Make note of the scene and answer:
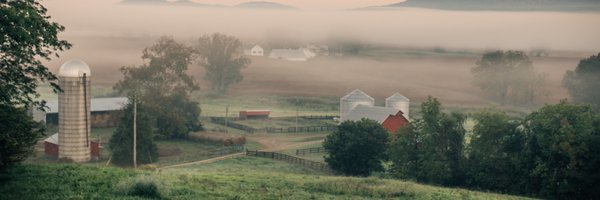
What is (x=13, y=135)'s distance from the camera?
1228 inches

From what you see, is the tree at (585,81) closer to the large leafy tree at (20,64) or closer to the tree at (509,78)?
the tree at (509,78)

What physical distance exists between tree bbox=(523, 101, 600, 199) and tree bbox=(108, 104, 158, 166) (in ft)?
102

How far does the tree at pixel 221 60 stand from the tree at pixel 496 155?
269 feet

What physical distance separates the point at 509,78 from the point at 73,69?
77.4m

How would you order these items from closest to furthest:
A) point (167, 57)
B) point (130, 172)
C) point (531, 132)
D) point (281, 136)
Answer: point (130, 172)
point (531, 132)
point (281, 136)
point (167, 57)

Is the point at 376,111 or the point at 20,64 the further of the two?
the point at 376,111

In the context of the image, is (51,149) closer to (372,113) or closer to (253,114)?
(372,113)

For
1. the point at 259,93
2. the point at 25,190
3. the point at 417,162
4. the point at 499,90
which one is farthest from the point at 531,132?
the point at 259,93

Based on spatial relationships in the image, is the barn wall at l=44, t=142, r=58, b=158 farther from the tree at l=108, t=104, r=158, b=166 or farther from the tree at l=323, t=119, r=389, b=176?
the tree at l=323, t=119, r=389, b=176

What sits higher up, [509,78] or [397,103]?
[509,78]

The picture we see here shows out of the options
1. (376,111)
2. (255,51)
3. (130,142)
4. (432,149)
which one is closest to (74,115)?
(130,142)

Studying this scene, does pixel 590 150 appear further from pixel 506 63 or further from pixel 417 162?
pixel 506 63

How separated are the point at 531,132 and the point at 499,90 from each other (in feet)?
232

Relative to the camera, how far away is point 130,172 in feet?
112
